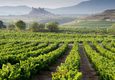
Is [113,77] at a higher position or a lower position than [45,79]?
higher

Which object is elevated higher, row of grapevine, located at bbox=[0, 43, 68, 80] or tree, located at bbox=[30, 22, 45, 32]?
row of grapevine, located at bbox=[0, 43, 68, 80]

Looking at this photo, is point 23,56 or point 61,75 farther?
point 23,56

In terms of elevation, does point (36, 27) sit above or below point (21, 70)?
below

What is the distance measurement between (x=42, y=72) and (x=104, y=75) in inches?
448

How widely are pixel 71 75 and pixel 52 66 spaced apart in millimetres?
20910

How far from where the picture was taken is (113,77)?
3009 centimetres

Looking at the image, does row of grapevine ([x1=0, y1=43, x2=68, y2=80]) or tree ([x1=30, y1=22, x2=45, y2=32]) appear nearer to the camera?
row of grapevine ([x1=0, y1=43, x2=68, y2=80])

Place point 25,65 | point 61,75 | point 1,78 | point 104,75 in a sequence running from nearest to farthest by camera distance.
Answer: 1. point 1,78
2. point 61,75
3. point 104,75
4. point 25,65

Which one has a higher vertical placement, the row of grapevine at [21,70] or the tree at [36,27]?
the row of grapevine at [21,70]

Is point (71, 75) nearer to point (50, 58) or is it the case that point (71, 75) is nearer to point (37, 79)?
point (37, 79)

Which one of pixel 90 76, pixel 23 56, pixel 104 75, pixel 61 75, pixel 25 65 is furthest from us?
pixel 23 56

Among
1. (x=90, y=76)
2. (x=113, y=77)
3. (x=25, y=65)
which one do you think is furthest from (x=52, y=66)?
(x=113, y=77)

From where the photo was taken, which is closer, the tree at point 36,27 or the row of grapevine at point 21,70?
the row of grapevine at point 21,70

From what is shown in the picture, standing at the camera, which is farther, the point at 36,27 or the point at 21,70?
the point at 36,27
